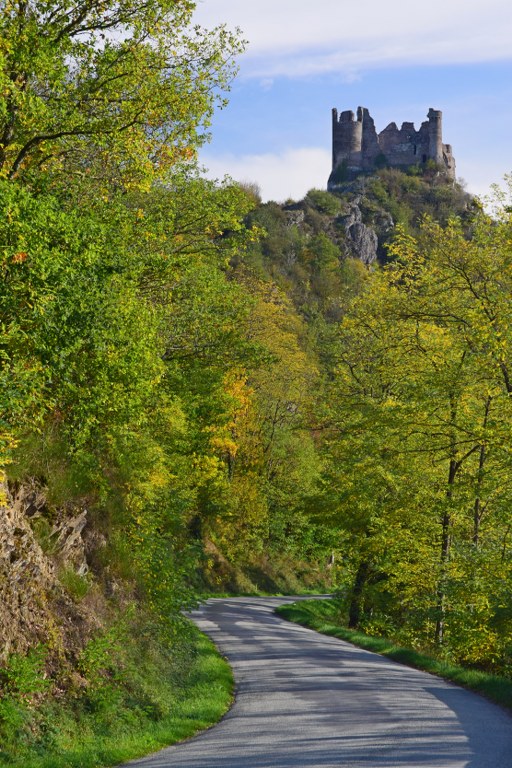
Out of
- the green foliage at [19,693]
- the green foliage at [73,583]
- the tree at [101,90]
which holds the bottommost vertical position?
the green foliage at [19,693]

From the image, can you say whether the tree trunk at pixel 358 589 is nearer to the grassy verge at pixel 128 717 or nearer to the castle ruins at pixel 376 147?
the grassy verge at pixel 128 717

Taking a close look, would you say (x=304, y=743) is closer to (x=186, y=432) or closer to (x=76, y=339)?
(x=76, y=339)

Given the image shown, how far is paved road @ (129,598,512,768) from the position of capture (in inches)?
374

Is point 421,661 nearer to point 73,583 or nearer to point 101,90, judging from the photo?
point 73,583

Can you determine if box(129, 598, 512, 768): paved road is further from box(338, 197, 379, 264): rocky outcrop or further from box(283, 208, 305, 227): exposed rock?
box(338, 197, 379, 264): rocky outcrop

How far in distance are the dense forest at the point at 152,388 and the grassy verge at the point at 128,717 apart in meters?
0.06

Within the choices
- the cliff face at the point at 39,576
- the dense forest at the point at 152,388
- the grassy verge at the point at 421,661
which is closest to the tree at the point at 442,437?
the dense forest at the point at 152,388

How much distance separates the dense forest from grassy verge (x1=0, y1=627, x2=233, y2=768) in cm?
6

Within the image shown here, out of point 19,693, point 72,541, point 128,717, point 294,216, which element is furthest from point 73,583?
point 294,216

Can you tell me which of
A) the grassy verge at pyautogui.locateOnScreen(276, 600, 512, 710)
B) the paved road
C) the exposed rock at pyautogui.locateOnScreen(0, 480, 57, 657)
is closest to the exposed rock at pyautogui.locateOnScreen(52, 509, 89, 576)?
the exposed rock at pyautogui.locateOnScreen(0, 480, 57, 657)

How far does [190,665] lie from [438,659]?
6.71m

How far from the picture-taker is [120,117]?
14.4m

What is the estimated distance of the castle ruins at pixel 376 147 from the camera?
158m

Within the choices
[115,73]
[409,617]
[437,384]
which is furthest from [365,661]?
[115,73]
